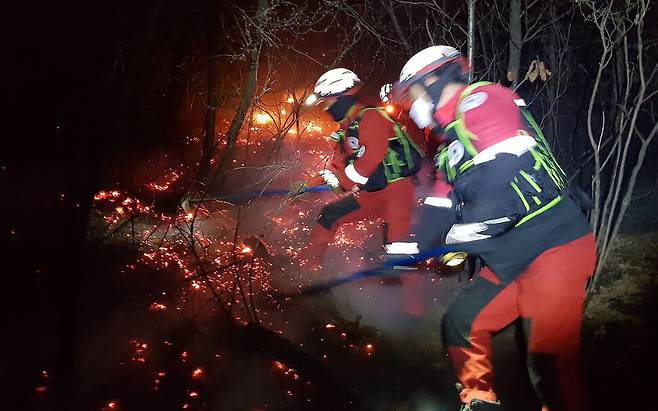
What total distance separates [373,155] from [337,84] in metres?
0.88

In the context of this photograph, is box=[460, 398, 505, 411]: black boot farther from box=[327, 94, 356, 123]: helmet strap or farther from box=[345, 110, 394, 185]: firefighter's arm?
box=[327, 94, 356, 123]: helmet strap

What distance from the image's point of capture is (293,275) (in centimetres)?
578

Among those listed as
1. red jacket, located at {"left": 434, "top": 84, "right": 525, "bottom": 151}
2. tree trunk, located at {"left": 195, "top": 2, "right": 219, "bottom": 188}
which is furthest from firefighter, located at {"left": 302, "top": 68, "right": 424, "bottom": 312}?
Result: tree trunk, located at {"left": 195, "top": 2, "right": 219, "bottom": 188}

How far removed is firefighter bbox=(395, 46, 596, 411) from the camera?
2.95 meters

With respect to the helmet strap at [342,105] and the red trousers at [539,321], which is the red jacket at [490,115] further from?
the helmet strap at [342,105]

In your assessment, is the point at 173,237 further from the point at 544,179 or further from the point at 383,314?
A: the point at 544,179

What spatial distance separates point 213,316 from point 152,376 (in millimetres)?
943

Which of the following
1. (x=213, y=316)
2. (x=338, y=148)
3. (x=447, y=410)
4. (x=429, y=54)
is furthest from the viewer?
(x=338, y=148)

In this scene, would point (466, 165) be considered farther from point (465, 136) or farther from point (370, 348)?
point (370, 348)

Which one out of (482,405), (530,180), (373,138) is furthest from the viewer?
(373,138)

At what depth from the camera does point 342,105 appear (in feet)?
17.3

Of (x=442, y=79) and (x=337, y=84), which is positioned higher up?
(x=337, y=84)

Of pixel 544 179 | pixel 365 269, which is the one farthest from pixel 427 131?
pixel 544 179

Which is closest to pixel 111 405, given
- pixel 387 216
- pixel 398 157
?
pixel 387 216
